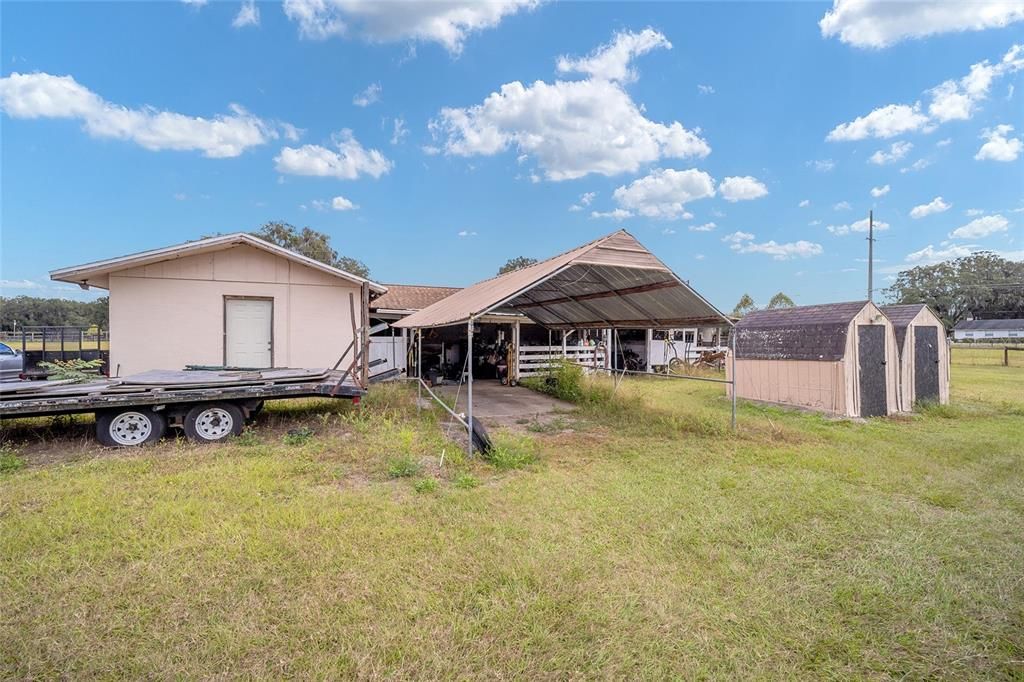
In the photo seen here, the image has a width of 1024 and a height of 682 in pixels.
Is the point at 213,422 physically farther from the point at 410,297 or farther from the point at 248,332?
the point at 410,297

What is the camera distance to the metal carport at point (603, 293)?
20.9 ft

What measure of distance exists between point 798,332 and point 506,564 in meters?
9.53

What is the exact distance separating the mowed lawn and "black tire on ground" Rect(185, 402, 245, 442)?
2.09 ft

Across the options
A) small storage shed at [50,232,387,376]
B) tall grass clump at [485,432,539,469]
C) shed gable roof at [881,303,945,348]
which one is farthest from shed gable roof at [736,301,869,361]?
small storage shed at [50,232,387,376]

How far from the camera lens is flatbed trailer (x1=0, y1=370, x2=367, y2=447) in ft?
→ 18.8

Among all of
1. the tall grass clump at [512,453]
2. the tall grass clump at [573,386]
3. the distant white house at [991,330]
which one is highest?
the distant white house at [991,330]

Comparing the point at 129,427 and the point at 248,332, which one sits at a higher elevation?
the point at 248,332

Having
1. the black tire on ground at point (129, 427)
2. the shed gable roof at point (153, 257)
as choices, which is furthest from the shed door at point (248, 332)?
the black tire on ground at point (129, 427)

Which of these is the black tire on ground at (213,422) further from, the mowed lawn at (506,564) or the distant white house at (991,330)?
the distant white house at (991,330)

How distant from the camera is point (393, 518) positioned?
390cm

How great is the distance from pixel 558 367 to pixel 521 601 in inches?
361

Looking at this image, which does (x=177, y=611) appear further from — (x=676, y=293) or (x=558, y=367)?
(x=558, y=367)

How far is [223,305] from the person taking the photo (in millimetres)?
9938

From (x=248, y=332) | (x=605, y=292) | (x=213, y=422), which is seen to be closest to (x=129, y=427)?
(x=213, y=422)
